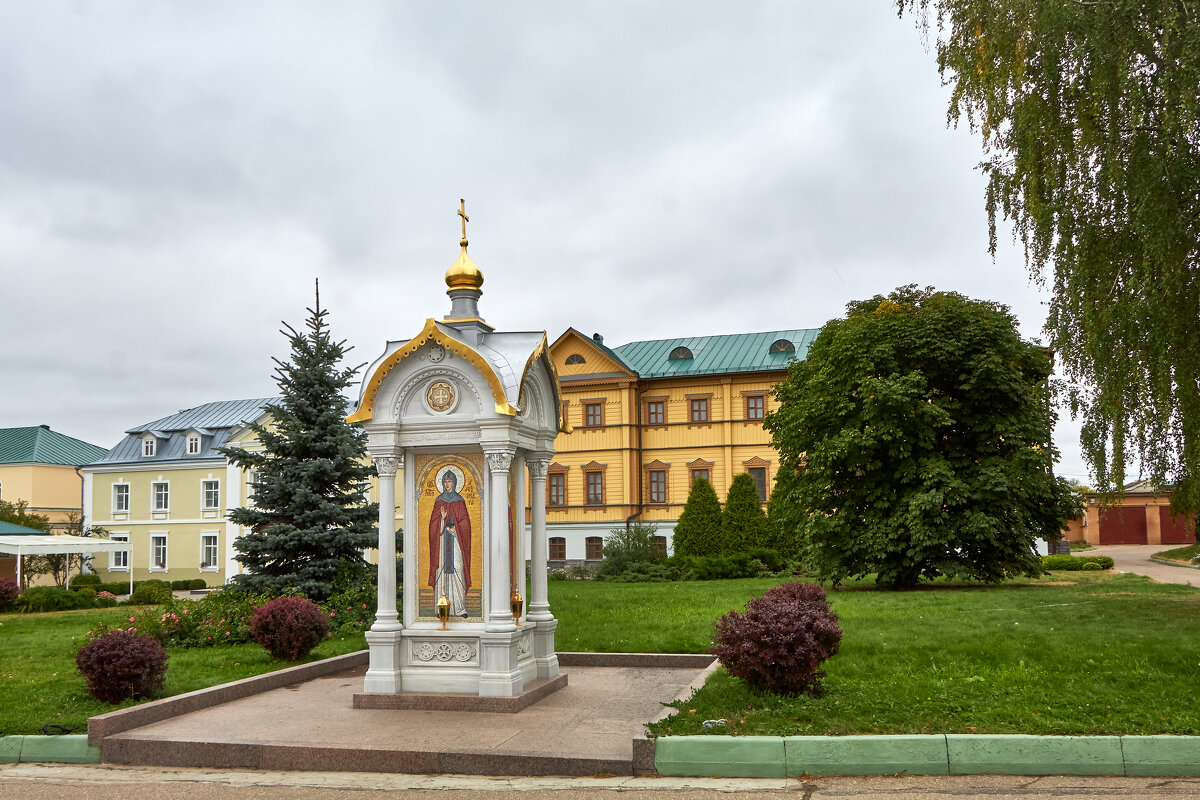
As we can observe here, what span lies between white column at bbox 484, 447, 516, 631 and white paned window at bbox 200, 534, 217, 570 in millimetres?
40731

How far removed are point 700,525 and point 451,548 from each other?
2788 centimetres

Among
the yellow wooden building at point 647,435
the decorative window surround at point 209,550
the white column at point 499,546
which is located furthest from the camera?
the decorative window surround at point 209,550

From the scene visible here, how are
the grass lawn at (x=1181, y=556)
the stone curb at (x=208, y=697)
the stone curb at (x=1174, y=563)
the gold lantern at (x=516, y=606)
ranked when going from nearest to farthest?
the stone curb at (x=208, y=697), the gold lantern at (x=516, y=606), the stone curb at (x=1174, y=563), the grass lawn at (x=1181, y=556)

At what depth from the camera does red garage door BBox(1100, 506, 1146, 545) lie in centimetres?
6462

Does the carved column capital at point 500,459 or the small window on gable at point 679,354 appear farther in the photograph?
the small window on gable at point 679,354

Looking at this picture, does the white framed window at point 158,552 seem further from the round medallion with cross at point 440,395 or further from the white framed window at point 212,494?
the round medallion with cross at point 440,395

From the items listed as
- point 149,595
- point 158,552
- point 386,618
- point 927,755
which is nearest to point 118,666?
point 386,618

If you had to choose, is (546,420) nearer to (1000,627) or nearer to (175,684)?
(175,684)

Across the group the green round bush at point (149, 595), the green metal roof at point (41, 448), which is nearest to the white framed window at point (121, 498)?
the green metal roof at point (41, 448)

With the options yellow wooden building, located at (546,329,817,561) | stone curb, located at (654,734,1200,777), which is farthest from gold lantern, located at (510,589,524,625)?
yellow wooden building, located at (546,329,817,561)

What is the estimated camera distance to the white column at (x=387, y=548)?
11414 millimetres

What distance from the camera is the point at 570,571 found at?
1609 inches

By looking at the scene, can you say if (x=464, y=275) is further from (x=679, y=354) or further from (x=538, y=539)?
(x=679, y=354)

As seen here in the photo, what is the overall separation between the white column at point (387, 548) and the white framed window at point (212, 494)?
1567 inches
